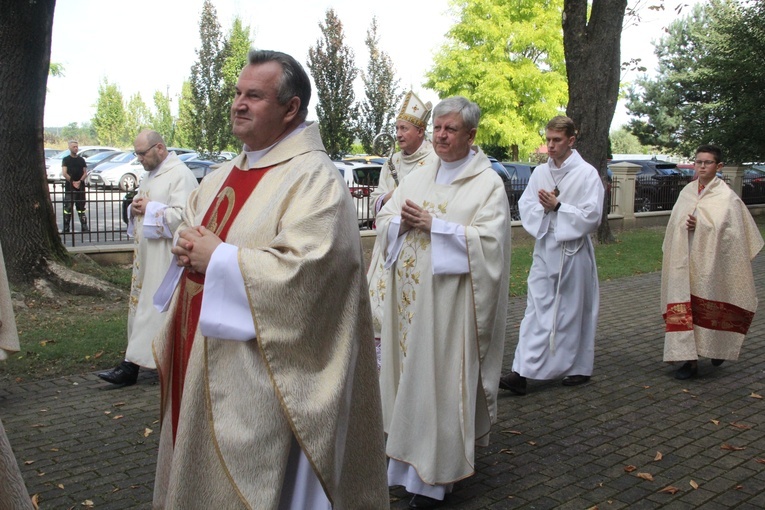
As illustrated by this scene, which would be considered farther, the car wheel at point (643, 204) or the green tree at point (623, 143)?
the green tree at point (623, 143)

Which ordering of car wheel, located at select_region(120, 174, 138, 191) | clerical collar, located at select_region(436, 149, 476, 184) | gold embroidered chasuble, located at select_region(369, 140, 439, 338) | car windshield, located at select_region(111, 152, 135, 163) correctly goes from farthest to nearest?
car windshield, located at select_region(111, 152, 135, 163), car wheel, located at select_region(120, 174, 138, 191), gold embroidered chasuble, located at select_region(369, 140, 439, 338), clerical collar, located at select_region(436, 149, 476, 184)

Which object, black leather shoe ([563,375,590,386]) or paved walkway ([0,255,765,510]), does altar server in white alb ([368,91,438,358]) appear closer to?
paved walkway ([0,255,765,510])

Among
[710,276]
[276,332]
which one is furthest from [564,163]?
[276,332]

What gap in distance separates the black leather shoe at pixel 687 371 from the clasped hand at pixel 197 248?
556 centimetres

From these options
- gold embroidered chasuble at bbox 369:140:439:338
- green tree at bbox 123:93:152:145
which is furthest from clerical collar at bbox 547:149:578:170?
green tree at bbox 123:93:152:145

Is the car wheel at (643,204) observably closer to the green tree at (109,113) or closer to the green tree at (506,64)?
the green tree at (506,64)

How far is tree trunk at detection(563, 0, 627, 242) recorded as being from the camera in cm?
1644

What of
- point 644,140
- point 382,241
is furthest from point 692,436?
point 644,140

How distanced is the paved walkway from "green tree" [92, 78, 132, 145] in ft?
187

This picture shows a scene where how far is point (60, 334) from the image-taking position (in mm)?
8609

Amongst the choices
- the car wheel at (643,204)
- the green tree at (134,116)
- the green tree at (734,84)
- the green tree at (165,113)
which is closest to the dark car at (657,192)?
the car wheel at (643,204)

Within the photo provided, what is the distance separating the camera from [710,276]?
7.55 m

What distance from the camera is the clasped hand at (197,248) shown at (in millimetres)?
2934

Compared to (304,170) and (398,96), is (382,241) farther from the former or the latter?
(398,96)
